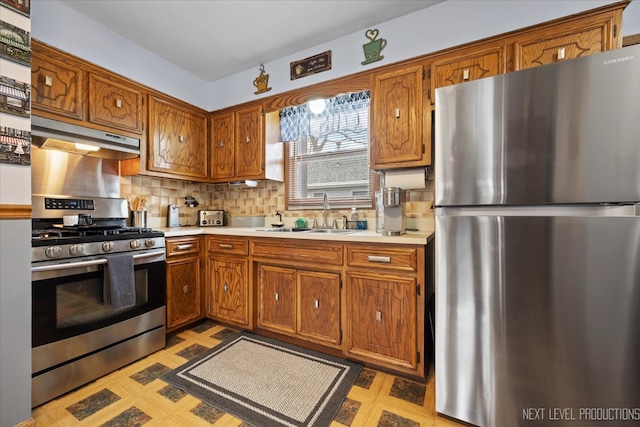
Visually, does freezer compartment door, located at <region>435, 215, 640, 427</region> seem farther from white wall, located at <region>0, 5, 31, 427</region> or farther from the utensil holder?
the utensil holder

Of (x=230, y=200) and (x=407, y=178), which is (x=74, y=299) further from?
(x=407, y=178)

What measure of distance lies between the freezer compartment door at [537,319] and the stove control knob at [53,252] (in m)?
2.10

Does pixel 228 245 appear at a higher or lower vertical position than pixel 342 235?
lower

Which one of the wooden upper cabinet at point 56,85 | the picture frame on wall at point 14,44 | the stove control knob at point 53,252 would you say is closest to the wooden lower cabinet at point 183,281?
the stove control knob at point 53,252

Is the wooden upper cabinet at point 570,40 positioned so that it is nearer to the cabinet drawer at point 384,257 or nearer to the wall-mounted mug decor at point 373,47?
the wall-mounted mug decor at point 373,47

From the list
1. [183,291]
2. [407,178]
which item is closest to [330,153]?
[407,178]

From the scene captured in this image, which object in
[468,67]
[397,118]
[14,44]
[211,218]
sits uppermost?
[468,67]

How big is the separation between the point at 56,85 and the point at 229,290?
1.94 metres

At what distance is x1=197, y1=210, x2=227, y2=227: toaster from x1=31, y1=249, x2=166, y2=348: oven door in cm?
99

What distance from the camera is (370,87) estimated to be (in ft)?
6.85

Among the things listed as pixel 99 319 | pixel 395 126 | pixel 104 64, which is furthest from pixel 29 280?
pixel 395 126

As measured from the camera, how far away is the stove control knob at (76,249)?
5.17 ft

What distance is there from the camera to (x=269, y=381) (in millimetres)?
1657

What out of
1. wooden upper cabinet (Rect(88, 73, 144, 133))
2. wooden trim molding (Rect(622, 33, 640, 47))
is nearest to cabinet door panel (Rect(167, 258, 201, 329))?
wooden upper cabinet (Rect(88, 73, 144, 133))
